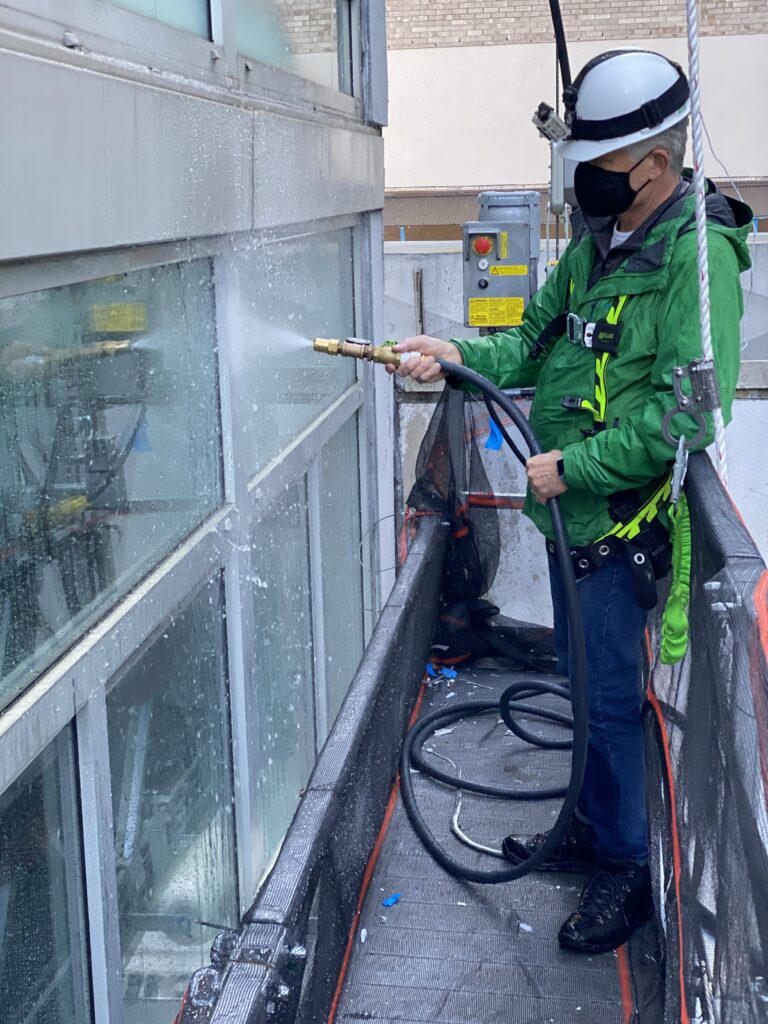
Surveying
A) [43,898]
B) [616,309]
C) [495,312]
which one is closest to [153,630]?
[43,898]

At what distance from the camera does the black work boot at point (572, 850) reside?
3283mm

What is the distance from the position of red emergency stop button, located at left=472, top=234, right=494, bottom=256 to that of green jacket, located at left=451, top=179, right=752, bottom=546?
2595 mm

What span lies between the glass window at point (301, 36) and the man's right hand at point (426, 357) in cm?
86

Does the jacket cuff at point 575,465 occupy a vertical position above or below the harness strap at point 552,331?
below

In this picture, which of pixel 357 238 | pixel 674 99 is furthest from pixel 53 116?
pixel 357 238

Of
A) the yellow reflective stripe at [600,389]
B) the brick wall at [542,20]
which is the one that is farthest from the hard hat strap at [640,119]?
the brick wall at [542,20]

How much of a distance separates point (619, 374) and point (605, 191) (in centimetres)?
45

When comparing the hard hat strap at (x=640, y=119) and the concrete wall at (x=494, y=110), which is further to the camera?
the concrete wall at (x=494, y=110)

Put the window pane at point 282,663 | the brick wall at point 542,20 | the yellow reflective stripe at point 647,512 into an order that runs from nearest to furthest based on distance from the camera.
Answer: the yellow reflective stripe at point 647,512, the window pane at point 282,663, the brick wall at point 542,20

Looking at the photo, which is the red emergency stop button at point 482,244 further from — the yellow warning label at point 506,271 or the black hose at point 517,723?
the black hose at point 517,723

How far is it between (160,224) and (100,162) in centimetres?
31

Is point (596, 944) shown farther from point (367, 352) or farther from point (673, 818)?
point (367, 352)

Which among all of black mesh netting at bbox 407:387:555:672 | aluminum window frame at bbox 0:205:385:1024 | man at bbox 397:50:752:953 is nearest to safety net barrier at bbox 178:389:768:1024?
man at bbox 397:50:752:953

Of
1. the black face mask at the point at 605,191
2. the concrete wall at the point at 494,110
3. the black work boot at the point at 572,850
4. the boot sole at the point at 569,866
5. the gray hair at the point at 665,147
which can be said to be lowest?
the boot sole at the point at 569,866
